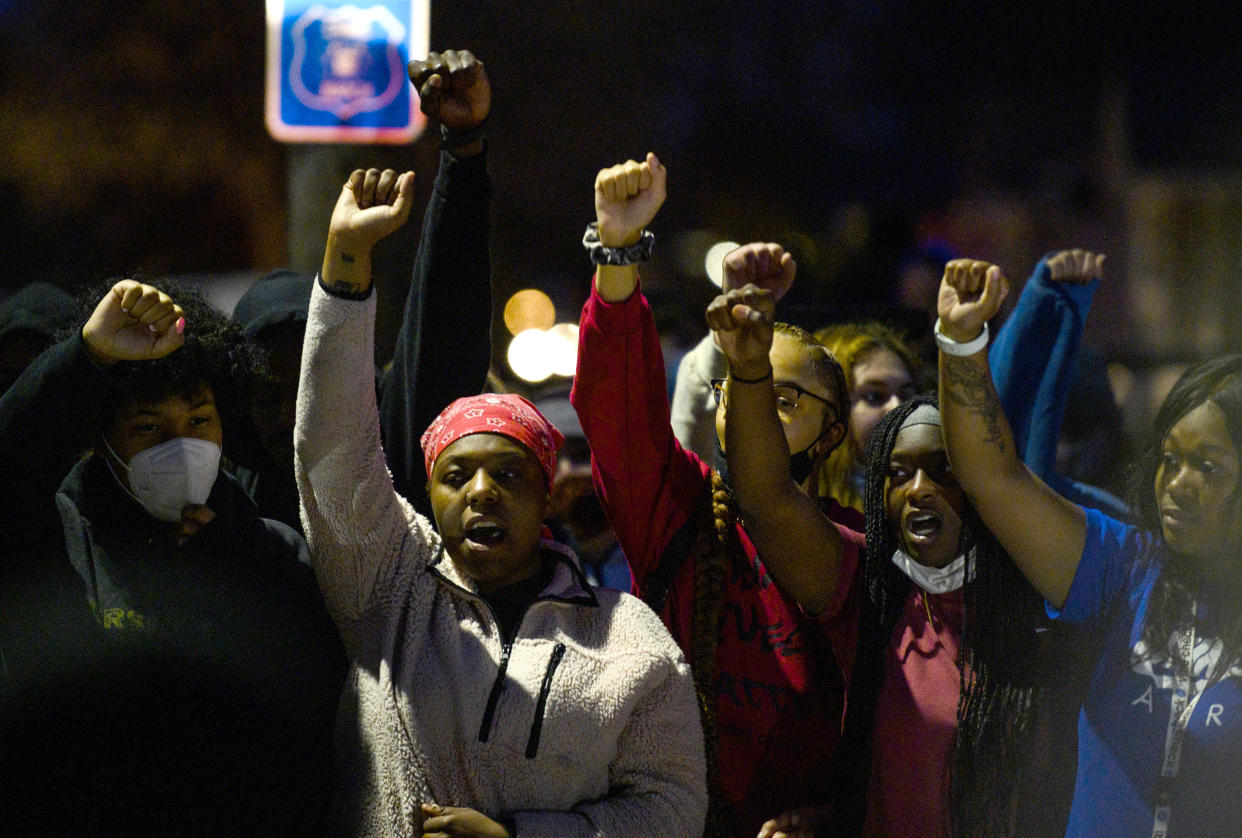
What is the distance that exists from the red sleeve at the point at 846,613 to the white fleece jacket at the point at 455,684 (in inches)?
15.1

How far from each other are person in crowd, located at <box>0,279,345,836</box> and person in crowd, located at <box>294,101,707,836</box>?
0.39 ft

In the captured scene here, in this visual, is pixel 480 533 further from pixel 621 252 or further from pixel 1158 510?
pixel 1158 510

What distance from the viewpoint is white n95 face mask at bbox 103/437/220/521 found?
2.56m

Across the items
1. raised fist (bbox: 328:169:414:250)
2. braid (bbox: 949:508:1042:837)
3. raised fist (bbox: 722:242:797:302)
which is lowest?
braid (bbox: 949:508:1042:837)

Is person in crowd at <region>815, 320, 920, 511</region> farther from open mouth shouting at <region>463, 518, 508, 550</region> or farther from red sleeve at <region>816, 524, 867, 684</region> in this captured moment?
open mouth shouting at <region>463, 518, 508, 550</region>

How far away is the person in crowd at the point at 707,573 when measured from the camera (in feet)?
8.98

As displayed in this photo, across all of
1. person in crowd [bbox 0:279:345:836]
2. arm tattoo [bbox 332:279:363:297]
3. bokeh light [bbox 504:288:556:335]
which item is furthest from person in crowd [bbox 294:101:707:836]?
bokeh light [bbox 504:288:556:335]

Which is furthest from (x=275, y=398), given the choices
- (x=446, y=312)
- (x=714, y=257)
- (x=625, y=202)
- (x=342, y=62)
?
(x=714, y=257)

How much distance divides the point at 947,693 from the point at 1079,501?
1.45 meters

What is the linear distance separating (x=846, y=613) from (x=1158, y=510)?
0.63 metres

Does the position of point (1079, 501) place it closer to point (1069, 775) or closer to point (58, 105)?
point (1069, 775)

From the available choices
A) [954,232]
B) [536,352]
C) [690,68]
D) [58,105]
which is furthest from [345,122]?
[690,68]

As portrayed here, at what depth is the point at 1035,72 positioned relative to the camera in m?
16.8

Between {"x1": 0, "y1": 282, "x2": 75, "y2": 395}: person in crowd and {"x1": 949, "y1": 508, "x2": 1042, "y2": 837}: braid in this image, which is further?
{"x1": 0, "y1": 282, "x2": 75, "y2": 395}: person in crowd
